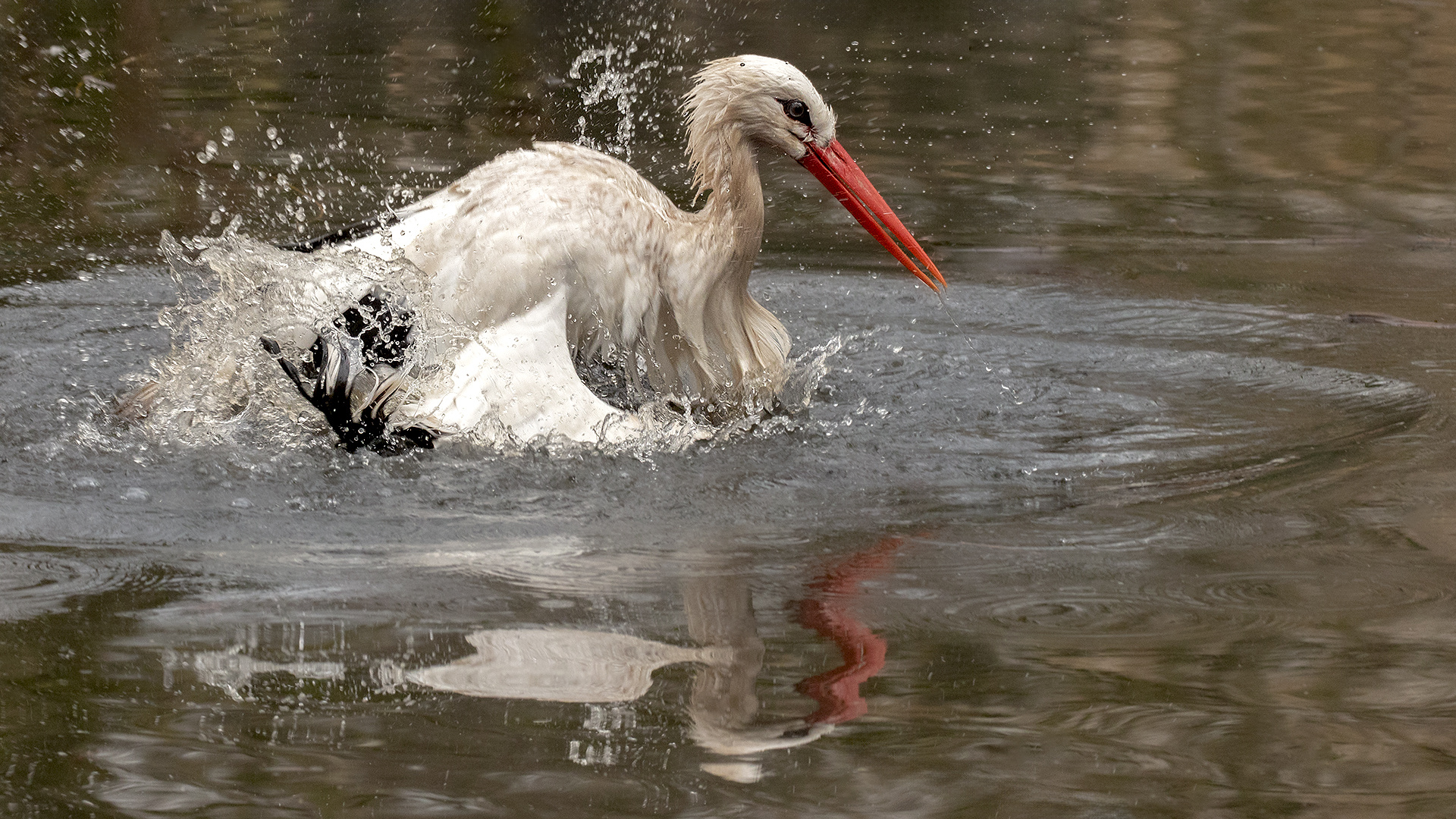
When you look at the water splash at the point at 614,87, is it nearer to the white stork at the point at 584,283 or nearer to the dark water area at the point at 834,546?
the dark water area at the point at 834,546

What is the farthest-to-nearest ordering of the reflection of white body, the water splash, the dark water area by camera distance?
the water splash, the reflection of white body, the dark water area

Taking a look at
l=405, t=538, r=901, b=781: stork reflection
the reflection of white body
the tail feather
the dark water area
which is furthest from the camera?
the reflection of white body

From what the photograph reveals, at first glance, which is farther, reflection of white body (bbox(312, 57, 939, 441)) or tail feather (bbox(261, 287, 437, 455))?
reflection of white body (bbox(312, 57, 939, 441))

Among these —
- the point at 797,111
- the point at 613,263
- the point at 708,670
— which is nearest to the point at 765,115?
the point at 797,111

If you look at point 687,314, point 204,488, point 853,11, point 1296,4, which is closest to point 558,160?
point 687,314

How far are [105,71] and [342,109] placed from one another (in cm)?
210

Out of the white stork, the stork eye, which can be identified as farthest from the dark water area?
the stork eye

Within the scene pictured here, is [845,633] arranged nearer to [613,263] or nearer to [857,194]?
[613,263]

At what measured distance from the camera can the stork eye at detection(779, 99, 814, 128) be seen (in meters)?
5.13

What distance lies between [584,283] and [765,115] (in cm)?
88

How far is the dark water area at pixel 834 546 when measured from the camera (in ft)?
9.14

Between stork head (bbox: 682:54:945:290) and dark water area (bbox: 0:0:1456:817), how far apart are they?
767 mm

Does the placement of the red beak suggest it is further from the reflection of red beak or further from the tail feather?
the reflection of red beak

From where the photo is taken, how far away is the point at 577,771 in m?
2.73
